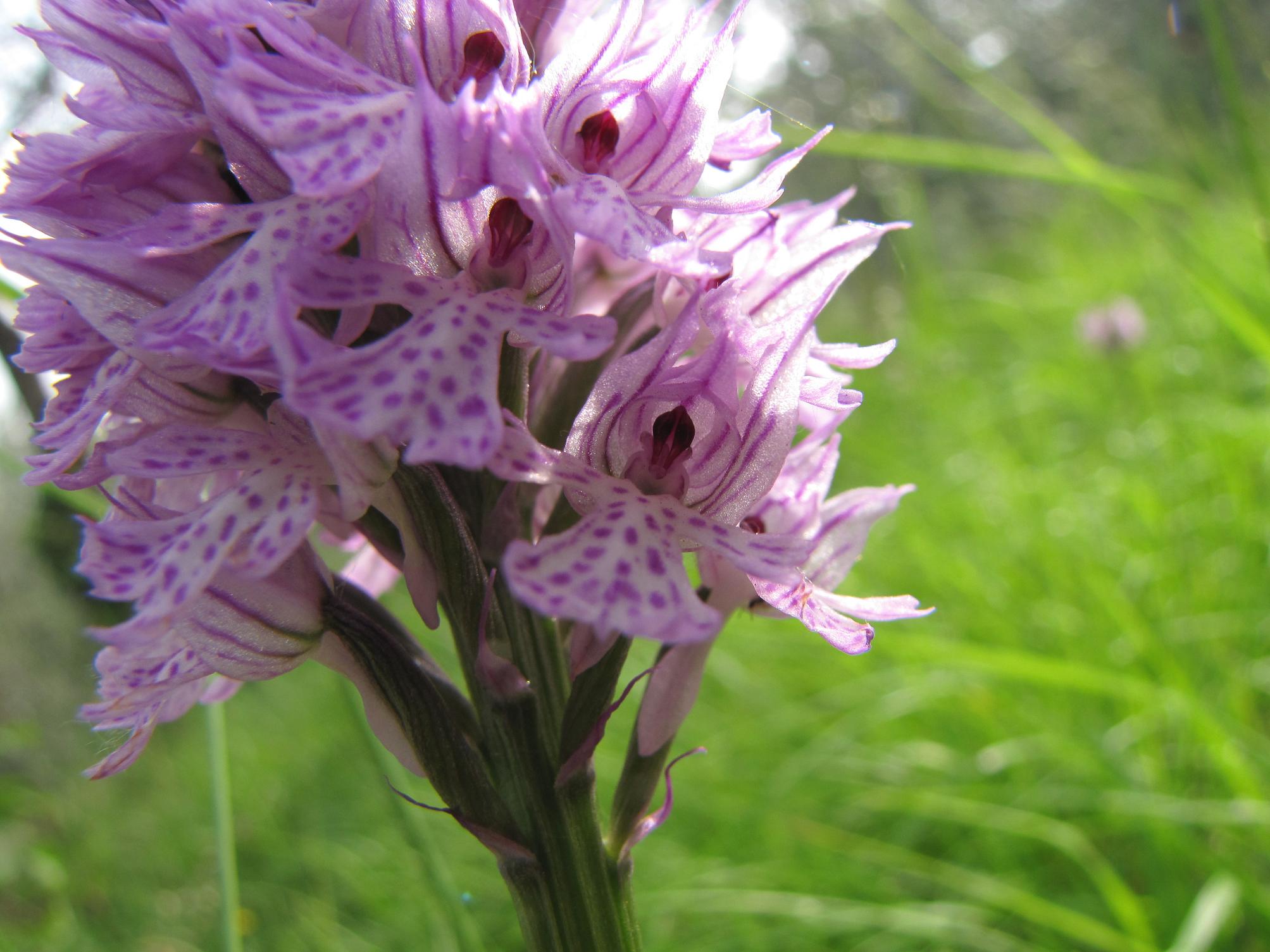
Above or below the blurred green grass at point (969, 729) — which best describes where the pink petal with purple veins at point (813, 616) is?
above

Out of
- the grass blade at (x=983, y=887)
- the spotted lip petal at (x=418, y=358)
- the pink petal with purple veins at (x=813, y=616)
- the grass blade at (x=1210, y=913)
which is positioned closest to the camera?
the spotted lip petal at (x=418, y=358)

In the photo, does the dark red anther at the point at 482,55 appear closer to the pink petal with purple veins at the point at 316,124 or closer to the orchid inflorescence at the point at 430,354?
the orchid inflorescence at the point at 430,354

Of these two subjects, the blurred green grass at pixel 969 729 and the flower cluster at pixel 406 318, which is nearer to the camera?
the flower cluster at pixel 406 318

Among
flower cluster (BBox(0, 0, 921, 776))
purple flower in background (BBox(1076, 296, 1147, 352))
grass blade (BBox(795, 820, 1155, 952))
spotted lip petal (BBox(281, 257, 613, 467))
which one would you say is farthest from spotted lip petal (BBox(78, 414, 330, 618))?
purple flower in background (BBox(1076, 296, 1147, 352))

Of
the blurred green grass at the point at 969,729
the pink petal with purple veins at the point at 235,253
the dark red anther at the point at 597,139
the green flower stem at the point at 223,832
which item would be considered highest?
the dark red anther at the point at 597,139

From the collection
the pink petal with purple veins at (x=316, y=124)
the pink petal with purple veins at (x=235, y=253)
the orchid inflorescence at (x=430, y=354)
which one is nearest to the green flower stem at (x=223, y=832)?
the orchid inflorescence at (x=430, y=354)

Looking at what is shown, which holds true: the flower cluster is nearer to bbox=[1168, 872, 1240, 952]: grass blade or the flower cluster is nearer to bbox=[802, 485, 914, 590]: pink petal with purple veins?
bbox=[802, 485, 914, 590]: pink petal with purple veins

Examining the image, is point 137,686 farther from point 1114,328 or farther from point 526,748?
A: point 1114,328
